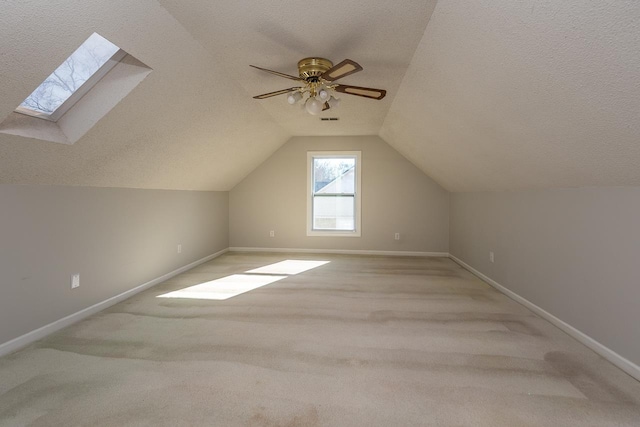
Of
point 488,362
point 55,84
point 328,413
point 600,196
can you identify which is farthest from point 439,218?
point 55,84

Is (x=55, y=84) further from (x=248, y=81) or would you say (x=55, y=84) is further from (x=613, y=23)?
(x=613, y=23)

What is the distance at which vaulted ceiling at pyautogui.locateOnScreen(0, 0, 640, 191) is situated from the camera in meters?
1.47

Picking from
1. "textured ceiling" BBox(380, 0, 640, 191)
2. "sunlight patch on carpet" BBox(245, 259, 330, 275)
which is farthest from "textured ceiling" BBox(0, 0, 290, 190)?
"textured ceiling" BBox(380, 0, 640, 191)

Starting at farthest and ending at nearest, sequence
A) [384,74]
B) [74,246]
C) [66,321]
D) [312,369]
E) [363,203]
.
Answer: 1. [363,203]
2. [384,74]
3. [74,246]
4. [66,321]
5. [312,369]

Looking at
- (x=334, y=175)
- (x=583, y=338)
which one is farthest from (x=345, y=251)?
(x=583, y=338)

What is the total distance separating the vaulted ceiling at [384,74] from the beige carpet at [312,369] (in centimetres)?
122

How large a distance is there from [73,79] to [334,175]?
446cm

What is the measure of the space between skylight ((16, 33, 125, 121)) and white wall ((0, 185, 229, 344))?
614mm

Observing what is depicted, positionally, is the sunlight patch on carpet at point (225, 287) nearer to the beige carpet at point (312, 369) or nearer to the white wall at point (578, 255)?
the beige carpet at point (312, 369)

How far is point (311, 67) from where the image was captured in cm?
258

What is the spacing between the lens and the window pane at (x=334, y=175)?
6.12 m

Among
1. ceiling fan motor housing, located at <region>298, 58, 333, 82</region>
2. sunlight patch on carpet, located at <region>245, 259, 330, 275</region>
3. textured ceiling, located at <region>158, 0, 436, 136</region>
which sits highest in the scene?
textured ceiling, located at <region>158, 0, 436, 136</region>

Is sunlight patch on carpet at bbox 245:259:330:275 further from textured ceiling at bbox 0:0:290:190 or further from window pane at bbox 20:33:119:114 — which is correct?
window pane at bbox 20:33:119:114

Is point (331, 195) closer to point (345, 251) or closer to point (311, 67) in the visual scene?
point (345, 251)
